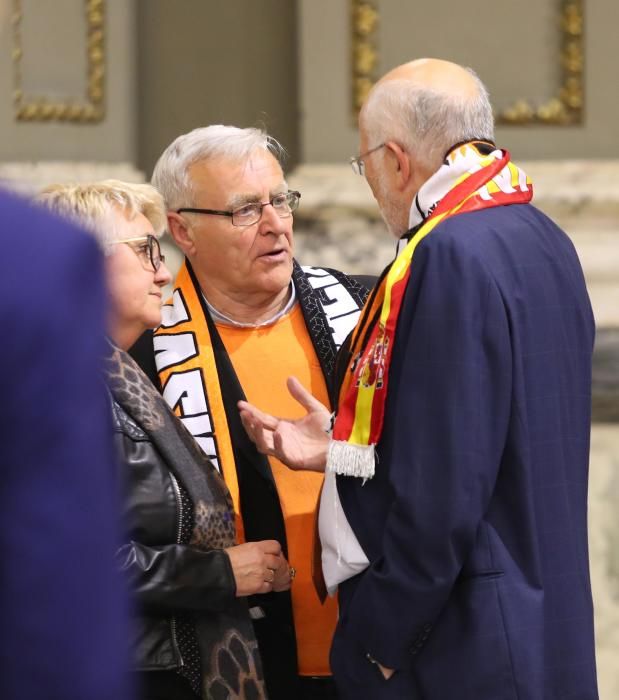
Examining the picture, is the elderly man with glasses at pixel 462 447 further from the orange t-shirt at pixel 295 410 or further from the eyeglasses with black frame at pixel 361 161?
the orange t-shirt at pixel 295 410

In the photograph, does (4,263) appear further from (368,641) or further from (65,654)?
(368,641)

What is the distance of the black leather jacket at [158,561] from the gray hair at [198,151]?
24.3 inches

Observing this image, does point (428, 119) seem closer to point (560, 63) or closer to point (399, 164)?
point (399, 164)

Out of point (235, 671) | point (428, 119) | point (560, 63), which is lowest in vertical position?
point (235, 671)

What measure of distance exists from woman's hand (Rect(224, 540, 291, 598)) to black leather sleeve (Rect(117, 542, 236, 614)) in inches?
0.7

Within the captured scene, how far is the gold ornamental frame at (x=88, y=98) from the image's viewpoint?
3.49 m

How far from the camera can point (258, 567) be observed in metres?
2.19

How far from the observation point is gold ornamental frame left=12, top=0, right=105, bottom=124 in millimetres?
3492

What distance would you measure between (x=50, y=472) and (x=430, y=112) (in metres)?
1.37

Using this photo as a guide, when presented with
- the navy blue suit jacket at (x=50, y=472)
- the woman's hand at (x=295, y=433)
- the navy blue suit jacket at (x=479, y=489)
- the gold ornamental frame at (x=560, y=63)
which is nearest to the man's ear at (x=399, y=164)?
the navy blue suit jacket at (x=479, y=489)

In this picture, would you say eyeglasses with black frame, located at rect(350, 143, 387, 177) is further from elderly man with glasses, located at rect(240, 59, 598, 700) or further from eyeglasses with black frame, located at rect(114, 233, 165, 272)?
eyeglasses with black frame, located at rect(114, 233, 165, 272)

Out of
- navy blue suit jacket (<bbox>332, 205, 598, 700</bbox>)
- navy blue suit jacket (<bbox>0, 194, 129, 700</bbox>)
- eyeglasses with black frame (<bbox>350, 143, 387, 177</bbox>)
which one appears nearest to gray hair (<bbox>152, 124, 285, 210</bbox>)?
eyeglasses with black frame (<bbox>350, 143, 387, 177</bbox>)

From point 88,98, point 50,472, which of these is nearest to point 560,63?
point 88,98

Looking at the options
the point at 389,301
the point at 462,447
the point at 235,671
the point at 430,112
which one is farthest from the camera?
the point at 235,671
